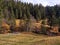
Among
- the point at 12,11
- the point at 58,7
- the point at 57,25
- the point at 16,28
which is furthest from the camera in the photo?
the point at 58,7

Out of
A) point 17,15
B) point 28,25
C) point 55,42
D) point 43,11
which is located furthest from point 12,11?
point 55,42

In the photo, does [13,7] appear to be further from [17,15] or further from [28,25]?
[28,25]

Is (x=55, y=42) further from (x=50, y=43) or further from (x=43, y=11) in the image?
(x=43, y=11)

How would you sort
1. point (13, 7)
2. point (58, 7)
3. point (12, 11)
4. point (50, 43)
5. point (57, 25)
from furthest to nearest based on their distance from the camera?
1. point (58, 7)
2. point (13, 7)
3. point (12, 11)
4. point (57, 25)
5. point (50, 43)

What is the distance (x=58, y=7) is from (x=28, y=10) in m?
28.4

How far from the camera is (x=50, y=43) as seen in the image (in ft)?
91.9

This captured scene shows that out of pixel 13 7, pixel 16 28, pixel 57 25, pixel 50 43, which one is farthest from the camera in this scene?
pixel 13 7

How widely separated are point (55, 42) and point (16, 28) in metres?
60.6

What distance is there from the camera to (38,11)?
13088 centimetres

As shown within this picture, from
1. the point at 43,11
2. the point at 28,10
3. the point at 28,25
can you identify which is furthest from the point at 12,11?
the point at 28,25

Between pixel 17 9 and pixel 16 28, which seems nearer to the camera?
pixel 16 28

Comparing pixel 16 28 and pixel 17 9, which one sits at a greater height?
pixel 17 9

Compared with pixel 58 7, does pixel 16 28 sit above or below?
below

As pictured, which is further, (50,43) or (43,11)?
(43,11)
